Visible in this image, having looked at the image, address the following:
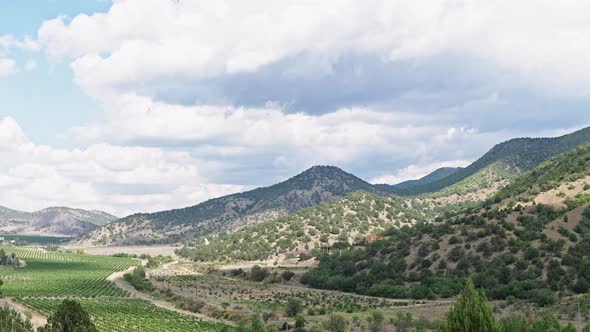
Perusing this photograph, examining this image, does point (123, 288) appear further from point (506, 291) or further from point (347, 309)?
point (506, 291)

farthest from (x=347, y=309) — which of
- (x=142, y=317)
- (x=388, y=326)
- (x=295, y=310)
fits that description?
(x=142, y=317)

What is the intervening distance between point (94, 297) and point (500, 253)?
274 feet

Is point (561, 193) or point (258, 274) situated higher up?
point (561, 193)

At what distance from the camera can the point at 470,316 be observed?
31781mm

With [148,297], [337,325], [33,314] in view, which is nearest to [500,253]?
[337,325]

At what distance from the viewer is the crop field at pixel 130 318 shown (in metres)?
71.4

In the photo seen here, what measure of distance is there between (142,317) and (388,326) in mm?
41047

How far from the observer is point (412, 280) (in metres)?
102

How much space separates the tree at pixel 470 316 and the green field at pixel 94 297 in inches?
1327

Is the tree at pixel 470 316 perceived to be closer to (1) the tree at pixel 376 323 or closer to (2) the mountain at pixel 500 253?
(1) the tree at pixel 376 323

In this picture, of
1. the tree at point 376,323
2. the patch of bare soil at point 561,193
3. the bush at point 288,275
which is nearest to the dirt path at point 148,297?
the tree at point 376,323

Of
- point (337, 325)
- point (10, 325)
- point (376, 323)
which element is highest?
point (10, 325)

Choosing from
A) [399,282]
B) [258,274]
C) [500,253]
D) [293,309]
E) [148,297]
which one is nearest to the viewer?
[293,309]

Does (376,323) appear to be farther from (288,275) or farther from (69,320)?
(288,275)
